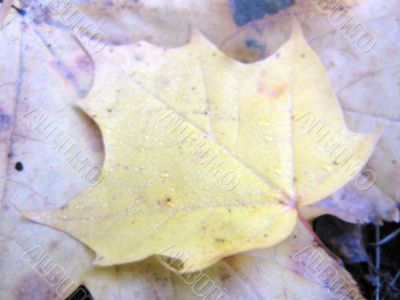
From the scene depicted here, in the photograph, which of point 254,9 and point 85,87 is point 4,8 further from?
point 254,9

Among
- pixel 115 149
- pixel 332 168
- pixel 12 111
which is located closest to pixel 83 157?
pixel 115 149

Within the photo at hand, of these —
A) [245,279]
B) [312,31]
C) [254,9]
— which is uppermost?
[254,9]

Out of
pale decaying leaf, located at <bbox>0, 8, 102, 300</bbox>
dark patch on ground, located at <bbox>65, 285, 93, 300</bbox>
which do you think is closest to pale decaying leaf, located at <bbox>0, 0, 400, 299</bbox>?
pale decaying leaf, located at <bbox>0, 8, 102, 300</bbox>

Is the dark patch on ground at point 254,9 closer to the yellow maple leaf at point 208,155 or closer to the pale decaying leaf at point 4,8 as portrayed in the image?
the yellow maple leaf at point 208,155

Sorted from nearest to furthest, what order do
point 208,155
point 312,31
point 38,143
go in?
point 208,155 < point 38,143 < point 312,31

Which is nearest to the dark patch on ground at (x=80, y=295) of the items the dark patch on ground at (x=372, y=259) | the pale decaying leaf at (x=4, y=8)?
the dark patch on ground at (x=372, y=259)

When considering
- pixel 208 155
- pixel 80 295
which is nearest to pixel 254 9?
pixel 208 155
